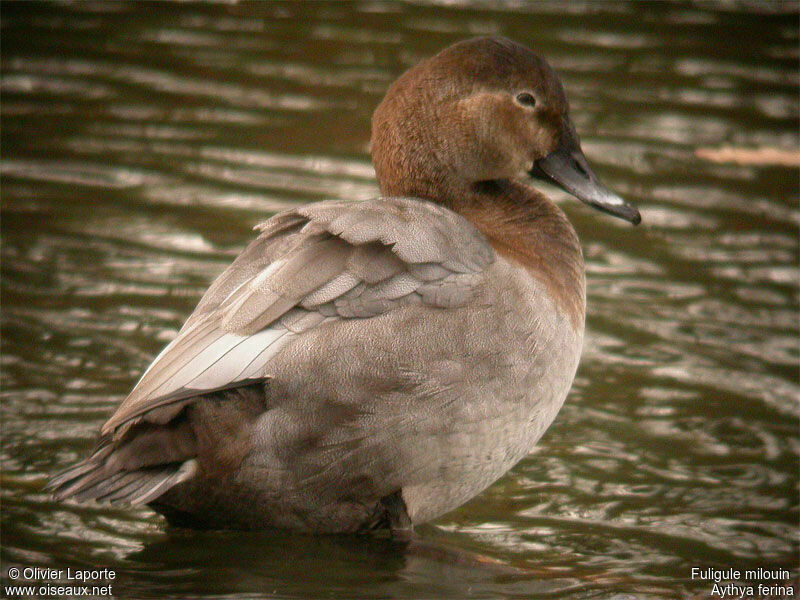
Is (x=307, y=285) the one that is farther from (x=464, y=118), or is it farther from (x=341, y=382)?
(x=464, y=118)

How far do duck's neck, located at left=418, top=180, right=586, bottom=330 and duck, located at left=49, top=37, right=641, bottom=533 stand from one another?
0.02 m

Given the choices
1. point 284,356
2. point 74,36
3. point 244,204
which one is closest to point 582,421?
point 284,356

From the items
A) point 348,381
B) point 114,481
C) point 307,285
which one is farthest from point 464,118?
point 114,481

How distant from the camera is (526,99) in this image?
14.4 ft

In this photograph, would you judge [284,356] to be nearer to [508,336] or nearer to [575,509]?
[508,336]

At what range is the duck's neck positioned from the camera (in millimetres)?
4234

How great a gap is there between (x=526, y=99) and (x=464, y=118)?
236mm

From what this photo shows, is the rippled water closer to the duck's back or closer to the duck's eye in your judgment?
the duck's back

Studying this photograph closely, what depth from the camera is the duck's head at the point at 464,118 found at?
4340mm

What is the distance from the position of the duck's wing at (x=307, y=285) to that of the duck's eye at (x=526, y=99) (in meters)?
0.56

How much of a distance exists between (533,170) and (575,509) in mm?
1198

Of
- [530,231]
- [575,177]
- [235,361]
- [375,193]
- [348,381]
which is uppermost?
[575,177]

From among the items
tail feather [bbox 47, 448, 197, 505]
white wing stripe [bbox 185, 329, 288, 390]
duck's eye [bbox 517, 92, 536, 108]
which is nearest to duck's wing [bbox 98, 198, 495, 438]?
white wing stripe [bbox 185, 329, 288, 390]

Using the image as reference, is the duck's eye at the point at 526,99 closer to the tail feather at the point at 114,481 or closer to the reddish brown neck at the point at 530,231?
the reddish brown neck at the point at 530,231
